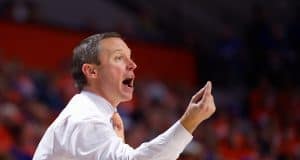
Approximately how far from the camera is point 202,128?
23.0ft

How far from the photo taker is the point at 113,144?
188 cm

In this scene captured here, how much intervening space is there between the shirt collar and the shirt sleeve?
0.11 metres

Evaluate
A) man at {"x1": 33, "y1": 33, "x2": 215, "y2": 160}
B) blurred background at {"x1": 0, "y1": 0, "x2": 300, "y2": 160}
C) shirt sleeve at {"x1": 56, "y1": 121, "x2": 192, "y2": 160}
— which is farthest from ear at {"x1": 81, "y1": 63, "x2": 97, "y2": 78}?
blurred background at {"x1": 0, "y1": 0, "x2": 300, "y2": 160}

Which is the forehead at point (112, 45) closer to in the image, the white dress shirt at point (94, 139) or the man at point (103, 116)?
the man at point (103, 116)

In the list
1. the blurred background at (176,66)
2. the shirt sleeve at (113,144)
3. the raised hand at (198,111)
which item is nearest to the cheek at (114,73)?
the shirt sleeve at (113,144)

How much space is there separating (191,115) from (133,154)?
173mm

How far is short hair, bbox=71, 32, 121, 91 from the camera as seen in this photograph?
6.88ft

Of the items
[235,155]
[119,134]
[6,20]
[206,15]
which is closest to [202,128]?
[235,155]

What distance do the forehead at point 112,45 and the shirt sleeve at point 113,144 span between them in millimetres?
252

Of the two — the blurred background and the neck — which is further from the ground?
the neck

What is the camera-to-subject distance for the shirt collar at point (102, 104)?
2.06m

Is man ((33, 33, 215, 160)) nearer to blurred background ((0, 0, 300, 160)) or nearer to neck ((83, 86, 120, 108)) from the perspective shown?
neck ((83, 86, 120, 108))

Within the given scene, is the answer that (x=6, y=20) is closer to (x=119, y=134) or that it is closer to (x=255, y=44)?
(x=255, y=44)

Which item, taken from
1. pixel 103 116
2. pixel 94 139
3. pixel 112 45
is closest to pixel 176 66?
pixel 112 45
